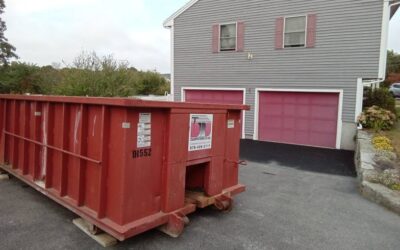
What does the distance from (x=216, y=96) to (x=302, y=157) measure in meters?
5.48

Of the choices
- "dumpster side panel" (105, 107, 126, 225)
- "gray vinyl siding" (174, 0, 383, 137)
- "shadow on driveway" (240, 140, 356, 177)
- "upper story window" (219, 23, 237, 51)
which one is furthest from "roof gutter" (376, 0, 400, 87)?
"dumpster side panel" (105, 107, 126, 225)

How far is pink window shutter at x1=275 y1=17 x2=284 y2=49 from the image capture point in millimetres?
12391

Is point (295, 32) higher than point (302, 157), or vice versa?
point (295, 32)

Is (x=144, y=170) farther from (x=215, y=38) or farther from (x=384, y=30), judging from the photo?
(x=215, y=38)

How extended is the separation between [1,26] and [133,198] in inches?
1109

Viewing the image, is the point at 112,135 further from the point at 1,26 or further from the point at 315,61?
the point at 1,26

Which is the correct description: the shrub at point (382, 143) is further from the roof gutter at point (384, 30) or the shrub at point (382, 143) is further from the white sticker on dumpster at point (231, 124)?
the white sticker on dumpster at point (231, 124)

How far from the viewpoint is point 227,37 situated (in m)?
13.8

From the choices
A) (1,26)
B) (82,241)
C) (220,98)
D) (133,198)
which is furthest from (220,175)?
(1,26)

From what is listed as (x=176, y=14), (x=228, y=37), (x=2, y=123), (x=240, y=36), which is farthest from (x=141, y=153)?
(x=176, y=14)

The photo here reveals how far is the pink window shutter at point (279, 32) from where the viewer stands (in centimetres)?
1239

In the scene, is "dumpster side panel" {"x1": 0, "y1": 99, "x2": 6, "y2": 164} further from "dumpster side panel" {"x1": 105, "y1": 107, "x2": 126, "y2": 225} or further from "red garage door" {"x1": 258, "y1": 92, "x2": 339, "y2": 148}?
"red garage door" {"x1": 258, "y1": 92, "x2": 339, "y2": 148}

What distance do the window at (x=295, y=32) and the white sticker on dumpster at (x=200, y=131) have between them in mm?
8960

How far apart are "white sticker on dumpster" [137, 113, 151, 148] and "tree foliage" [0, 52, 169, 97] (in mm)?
12684
